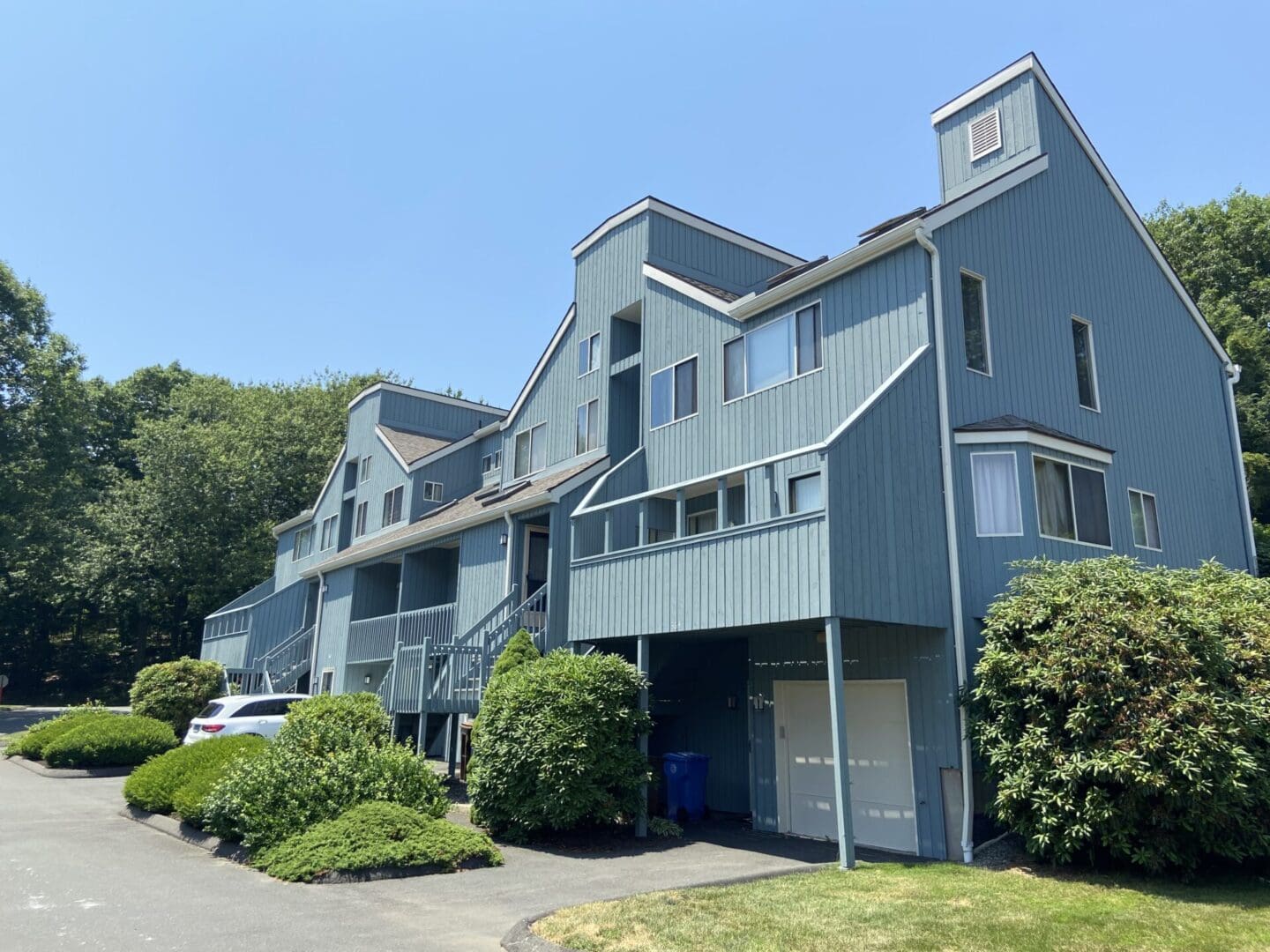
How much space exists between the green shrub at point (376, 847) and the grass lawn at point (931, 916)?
9.08 feet

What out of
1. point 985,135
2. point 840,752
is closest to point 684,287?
point 985,135

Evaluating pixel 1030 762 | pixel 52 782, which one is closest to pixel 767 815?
pixel 1030 762

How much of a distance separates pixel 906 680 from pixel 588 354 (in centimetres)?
1104

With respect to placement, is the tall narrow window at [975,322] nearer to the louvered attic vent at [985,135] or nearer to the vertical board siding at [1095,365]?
the vertical board siding at [1095,365]

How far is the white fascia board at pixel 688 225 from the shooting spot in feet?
63.6

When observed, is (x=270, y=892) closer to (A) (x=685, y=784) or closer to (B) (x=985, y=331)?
(A) (x=685, y=784)

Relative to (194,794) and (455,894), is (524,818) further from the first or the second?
(194,794)

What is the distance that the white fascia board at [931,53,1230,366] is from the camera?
16.3 m

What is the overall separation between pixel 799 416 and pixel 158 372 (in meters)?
55.3

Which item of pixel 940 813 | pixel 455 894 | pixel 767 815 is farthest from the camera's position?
pixel 767 815

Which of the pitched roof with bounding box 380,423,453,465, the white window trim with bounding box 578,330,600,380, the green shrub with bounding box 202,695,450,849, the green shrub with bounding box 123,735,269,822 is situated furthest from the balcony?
the green shrub with bounding box 202,695,450,849

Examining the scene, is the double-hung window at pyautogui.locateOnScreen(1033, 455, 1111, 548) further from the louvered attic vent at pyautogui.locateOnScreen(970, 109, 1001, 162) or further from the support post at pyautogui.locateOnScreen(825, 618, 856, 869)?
the louvered attic vent at pyautogui.locateOnScreen(970, 109, 1001, 162)

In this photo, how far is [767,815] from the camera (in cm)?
1437

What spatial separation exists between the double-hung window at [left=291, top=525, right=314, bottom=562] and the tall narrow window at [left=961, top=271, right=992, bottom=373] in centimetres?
2520
